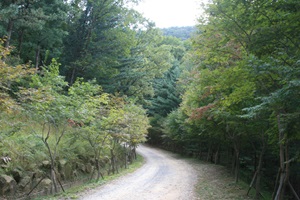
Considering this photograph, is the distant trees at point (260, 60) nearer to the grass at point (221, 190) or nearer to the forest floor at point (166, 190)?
the grass at point (221, 190)

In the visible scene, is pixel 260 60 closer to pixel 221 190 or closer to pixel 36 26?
pixel 221 190

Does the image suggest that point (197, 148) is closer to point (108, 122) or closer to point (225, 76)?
point (108, 122)

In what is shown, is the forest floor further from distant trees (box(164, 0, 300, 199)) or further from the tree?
the tree

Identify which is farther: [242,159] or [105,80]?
[105,80]

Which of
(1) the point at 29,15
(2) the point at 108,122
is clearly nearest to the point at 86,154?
(2) the point at 108,122

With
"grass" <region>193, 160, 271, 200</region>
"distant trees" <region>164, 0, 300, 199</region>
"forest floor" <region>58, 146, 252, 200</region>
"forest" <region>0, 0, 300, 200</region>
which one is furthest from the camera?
"grass" <region>193, 160, 271, 200</region>

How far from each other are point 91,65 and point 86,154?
10418 millimetres

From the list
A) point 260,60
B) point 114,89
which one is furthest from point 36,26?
point 260,60

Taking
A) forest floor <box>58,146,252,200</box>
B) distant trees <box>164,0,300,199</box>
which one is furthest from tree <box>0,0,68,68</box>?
distant trees <box>164,0,300,199</box>

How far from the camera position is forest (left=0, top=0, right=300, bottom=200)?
22.4ft

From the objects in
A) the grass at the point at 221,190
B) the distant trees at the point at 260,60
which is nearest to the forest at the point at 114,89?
the distant trees at the point at 260,60

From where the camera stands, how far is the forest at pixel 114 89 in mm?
6812

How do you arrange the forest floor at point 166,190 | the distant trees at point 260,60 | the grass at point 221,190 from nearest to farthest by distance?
the distant trees at point 260,60 → the forest floor at point 166,190 → the grass at point 221,190

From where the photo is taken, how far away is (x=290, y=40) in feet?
23.6
